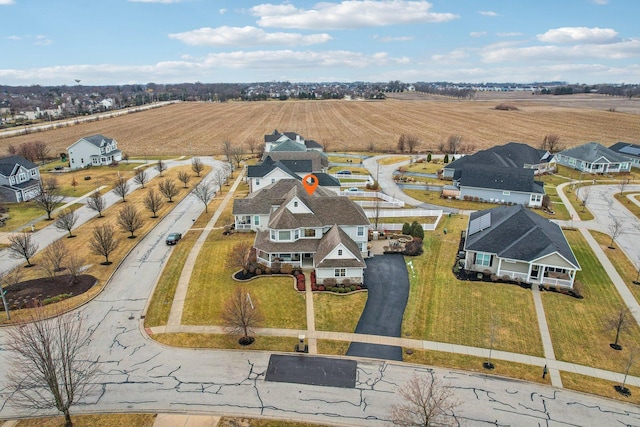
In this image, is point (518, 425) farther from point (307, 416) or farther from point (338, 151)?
point (338, 151)

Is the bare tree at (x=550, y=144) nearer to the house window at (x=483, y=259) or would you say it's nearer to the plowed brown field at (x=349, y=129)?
the plowed brown field at (x=349, y=129)

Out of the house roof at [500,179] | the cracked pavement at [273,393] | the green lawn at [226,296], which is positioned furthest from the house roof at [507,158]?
the cracked pavement at [273,393]

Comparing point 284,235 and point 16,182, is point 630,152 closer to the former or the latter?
point 284,235

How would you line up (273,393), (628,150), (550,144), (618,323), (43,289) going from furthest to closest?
(550,144)
(628,150)
(43,289)
(618,323)
(273,393)

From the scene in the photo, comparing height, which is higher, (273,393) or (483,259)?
(483,259)

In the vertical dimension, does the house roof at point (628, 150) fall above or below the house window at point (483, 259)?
above

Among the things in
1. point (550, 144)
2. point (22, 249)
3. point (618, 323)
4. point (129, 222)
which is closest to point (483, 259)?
point (618, 323)

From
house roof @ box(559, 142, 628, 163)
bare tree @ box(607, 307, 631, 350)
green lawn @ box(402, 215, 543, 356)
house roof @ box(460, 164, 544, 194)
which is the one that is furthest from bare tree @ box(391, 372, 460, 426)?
house roof @ box(559, 142, 628, 163)
